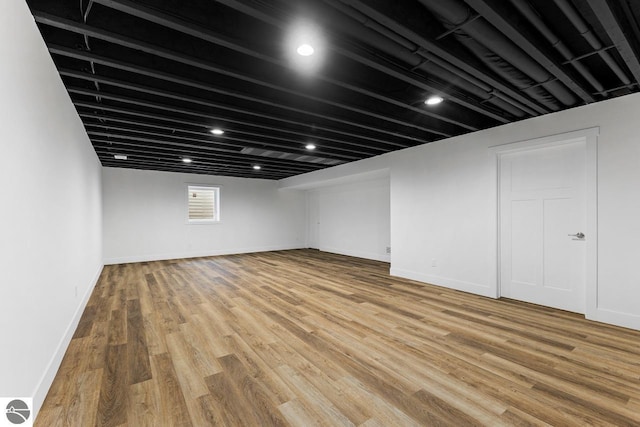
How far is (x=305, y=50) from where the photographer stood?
2.10m

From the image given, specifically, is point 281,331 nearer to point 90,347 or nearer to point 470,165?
point 90,347

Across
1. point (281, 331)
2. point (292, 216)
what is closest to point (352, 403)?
point (281, 331)

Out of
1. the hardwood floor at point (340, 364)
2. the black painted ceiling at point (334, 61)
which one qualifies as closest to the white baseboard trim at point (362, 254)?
the hardwood floor at point (340, 364)

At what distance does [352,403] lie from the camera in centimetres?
179

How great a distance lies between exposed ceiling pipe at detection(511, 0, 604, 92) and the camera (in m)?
1.74

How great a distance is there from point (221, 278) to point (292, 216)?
185 inches

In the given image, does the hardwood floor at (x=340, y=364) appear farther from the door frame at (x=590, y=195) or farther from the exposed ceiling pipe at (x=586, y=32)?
the exposed ceiling pipe at (x=586, y=32)

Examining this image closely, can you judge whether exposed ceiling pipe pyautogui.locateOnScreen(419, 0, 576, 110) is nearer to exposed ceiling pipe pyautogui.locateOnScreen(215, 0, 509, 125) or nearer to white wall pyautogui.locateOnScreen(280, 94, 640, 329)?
exposed ceiling pipe pyautogui.locateOnScreen(215, 0, 509, 125)

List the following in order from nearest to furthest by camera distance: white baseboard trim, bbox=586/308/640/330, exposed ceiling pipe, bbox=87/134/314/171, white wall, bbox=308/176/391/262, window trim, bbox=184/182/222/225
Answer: white baseboard trim, bbox=586/308/640/330 → exposed ceiling pipe, bbox=87/134/314/171 → white wall, bbox=308/176/391/262 → window trim, bbox=184/182/222/225

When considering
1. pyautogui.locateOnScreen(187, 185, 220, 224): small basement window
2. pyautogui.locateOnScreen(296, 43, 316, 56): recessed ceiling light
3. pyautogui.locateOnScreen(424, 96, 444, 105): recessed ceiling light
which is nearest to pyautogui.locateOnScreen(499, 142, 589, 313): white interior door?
pyautogui.locateOnScreen(424, 96, 444, 105): recessed ceiling light

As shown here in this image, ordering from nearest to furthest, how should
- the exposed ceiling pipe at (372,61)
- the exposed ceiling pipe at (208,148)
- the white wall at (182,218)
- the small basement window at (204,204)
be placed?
the exposed ceiling pipe at (372,61), the exposed ceiling pipe at (208,148), the white wall at (182,218), the small basement window at (204,204)

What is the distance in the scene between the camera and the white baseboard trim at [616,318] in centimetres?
291

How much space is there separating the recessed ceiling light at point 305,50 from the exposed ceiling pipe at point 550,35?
4.15 ft

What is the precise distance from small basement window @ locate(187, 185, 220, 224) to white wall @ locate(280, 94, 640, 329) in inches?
156
